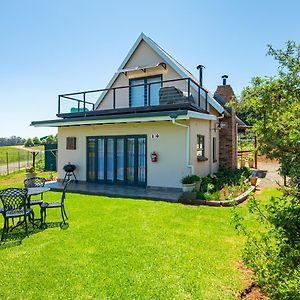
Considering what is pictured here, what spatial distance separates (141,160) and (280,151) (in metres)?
10.1

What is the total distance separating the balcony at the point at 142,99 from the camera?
42.7 ft

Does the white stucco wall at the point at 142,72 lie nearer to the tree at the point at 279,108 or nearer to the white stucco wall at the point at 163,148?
the white stucco wall at the point at 163,148

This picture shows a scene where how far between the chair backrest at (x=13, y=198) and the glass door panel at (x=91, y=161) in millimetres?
7875

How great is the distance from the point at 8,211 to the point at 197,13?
36.4 feet

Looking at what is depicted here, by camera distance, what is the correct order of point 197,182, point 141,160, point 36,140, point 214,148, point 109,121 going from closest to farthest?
point 197,182, point 109,121, point 141,160, point 214,148, point 36,140

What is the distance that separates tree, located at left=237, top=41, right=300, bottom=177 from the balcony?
8435 mm

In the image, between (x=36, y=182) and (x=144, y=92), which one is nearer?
(x=36, y=182)

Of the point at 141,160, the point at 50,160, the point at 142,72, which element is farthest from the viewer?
the point at 50,160

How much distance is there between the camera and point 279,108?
342 centimetres

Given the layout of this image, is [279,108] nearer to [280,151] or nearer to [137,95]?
[280,151]

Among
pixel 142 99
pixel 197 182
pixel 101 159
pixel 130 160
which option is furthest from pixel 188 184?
pixel 142 99

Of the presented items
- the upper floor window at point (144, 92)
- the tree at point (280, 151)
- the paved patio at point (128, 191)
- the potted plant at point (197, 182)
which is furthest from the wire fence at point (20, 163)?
the tree at point (280, 151)

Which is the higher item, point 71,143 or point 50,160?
point 71,143

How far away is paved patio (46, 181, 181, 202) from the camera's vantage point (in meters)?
11.0
